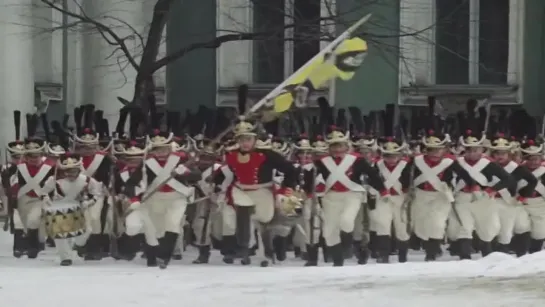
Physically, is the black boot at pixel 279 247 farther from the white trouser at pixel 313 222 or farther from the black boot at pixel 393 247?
the black boot at pixel 393 247

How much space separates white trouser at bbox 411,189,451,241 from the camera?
1584 cm

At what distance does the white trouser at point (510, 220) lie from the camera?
1630 centimetres

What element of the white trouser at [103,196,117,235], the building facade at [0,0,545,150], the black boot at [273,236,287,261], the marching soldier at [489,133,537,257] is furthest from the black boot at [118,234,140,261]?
the building facade at [0,0,545,150]

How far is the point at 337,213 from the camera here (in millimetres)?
15375

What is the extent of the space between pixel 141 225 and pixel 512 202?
4922mm

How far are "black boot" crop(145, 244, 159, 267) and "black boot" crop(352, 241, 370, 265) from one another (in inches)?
103

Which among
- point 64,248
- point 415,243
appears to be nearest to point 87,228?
point 64,248

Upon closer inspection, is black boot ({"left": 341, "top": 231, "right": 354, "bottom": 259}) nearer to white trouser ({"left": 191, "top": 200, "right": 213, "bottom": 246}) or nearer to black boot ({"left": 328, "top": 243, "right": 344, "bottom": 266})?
black boot ({"left": 328, "top": 243, "right": 344, "bottom": 266})

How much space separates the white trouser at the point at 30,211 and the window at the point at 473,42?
10.9 m

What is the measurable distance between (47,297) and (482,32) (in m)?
14.6

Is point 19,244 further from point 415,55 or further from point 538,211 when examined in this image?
point 415,55

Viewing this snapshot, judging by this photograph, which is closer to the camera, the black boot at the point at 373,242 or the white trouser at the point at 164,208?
the white trouser at the point at 164,208

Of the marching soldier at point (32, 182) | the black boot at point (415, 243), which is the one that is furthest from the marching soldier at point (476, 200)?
the marching soldier at point (32, 182)

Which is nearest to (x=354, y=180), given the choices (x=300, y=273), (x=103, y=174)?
(x=300, y=273)
